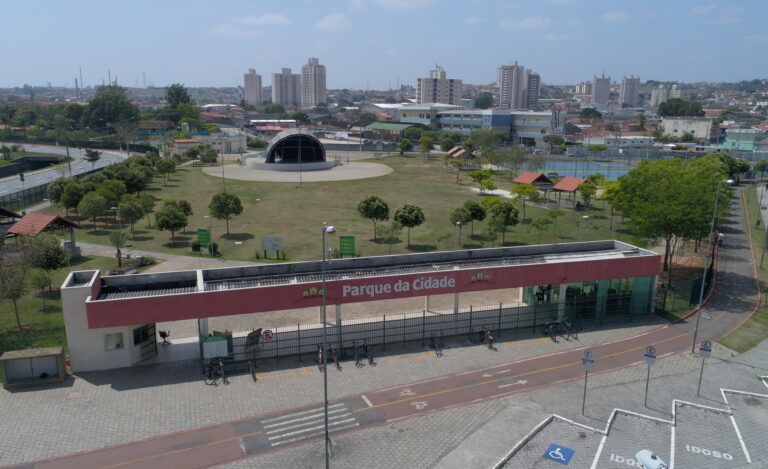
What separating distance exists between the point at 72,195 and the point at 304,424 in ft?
133

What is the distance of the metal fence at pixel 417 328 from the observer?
76.2 ft

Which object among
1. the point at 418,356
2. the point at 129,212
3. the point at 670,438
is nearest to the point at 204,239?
the point at 129,212

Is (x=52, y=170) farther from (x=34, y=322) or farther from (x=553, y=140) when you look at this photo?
(x=553, y=140)

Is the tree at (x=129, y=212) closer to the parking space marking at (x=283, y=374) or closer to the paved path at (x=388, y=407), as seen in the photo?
the paved path at (x=388, y=407)

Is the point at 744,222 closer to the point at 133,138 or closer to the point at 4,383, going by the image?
the point at 4,383

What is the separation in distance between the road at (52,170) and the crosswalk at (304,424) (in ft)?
187

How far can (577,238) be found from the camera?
45250mm

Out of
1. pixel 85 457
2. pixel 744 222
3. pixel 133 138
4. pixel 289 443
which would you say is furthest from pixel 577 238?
pixel 133 138

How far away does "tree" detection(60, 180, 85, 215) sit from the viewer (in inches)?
1905

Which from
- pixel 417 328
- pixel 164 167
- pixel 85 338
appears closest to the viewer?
pixel 85 338

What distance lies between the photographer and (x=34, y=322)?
26359mm

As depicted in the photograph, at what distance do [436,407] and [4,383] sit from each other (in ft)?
53.0

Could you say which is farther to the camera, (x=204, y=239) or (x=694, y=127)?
(x=694, y=127)

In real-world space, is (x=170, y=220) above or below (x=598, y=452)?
above
